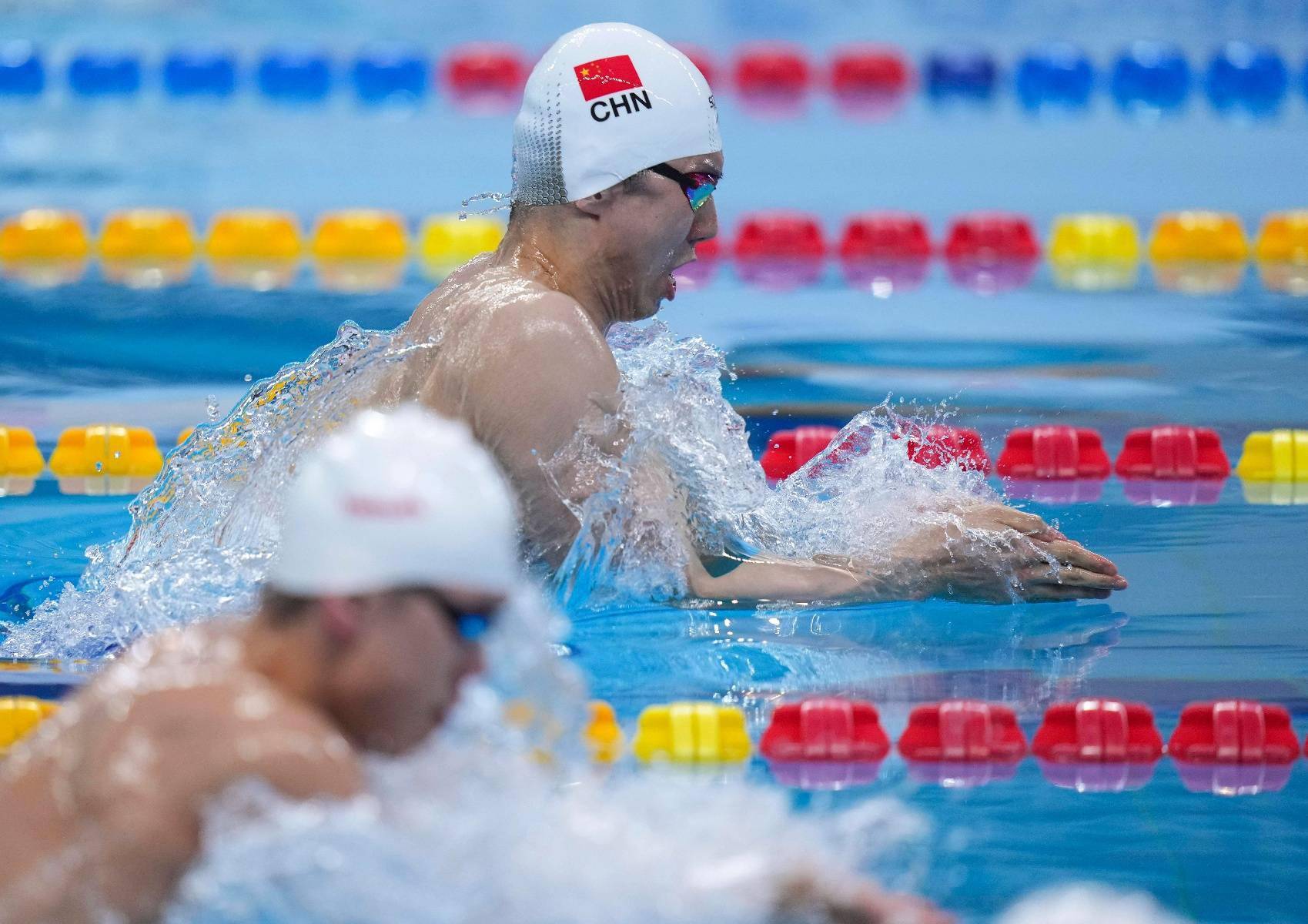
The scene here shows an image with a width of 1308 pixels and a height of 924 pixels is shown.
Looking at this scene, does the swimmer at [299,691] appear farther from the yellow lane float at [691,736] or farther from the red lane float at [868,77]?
the red lane float at [868,77]

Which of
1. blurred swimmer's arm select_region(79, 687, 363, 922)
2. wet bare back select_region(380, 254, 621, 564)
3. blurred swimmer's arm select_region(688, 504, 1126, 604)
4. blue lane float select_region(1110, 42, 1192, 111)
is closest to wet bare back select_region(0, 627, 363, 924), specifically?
blurred swimmer's arm select_region(79, 687, 363, 922)

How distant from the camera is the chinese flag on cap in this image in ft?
12.5

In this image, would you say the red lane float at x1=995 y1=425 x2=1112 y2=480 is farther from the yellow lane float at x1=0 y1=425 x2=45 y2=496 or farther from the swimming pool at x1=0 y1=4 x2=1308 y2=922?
the yellow lane float at x1=0 y1=425 x2=45 y2=496

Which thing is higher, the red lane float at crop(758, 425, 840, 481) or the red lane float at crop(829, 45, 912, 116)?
the red lane float at crop(829, 45, 912, 116)

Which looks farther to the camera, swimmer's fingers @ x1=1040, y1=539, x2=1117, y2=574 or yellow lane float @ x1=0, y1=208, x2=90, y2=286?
yellow lane float @ x1=0, y1=208, x2=90, y2=286

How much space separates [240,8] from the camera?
11.4 metres

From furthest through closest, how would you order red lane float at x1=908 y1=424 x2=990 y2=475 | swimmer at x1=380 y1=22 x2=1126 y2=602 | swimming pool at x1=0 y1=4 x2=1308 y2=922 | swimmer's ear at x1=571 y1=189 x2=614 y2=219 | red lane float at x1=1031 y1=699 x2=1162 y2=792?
red lane float at x1=908 y1=424 x2=990 y2=475, swimmer's ear at x1=571 y1=189 x2=614 y2=219, swimmer at x1=380 y1=22 x2=1126 y2=602, red lane float at x1=1031 y1=699 x2=1162 y2=792, swimming pool at x1=0 y1=4 x2=1308 y2=922

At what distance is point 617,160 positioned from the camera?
3.78m

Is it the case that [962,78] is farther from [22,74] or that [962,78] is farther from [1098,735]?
[1098,735]

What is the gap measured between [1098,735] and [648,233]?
1.27 metres

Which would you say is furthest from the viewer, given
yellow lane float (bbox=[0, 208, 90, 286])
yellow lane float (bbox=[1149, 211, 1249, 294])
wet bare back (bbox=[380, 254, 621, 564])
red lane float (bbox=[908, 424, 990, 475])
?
yellow lane float (bbox=[1149, 211, 1249, 294])

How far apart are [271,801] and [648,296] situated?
2127 millimetres

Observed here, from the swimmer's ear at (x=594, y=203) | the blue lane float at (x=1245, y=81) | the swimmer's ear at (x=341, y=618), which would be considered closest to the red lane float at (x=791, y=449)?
the swimmer's ear at (x=594, y=203)

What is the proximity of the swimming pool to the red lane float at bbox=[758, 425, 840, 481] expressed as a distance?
17cm
